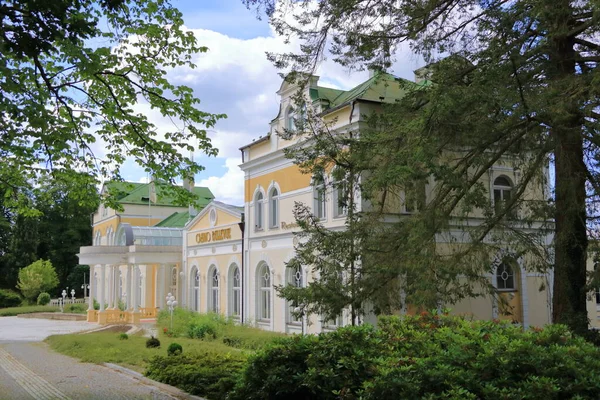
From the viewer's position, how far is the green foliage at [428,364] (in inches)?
203

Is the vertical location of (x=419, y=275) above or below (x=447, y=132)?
below

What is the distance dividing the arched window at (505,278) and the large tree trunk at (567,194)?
1059cm

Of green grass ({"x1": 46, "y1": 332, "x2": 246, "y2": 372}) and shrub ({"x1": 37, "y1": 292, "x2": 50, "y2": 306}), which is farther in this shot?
shrub ({"x1": 37, "y1": 292, "x2": 50, "y2": 306})

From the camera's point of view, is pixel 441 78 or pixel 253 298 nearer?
pixel 441 78

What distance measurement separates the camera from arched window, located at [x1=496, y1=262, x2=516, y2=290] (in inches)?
833

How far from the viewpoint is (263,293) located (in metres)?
24.9

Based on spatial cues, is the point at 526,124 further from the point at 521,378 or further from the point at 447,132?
the point at 521,378

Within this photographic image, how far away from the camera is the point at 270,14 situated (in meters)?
10.6

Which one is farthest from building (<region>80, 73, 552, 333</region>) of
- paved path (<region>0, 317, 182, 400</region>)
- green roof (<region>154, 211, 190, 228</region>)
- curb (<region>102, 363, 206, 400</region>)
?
green roof (<region>154, 211, 190, 228</region>)

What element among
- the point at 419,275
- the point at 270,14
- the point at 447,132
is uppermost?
the point at 270,14

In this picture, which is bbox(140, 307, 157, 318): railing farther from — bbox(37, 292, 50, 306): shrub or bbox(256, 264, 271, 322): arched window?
bbox(37, 292, 50, 306): shrub

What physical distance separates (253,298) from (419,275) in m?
15.8

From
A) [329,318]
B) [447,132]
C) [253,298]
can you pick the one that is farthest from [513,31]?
[253,298]

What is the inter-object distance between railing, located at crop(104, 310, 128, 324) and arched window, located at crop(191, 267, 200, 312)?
4989 mm
